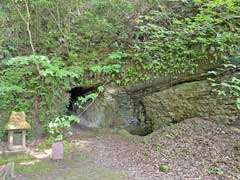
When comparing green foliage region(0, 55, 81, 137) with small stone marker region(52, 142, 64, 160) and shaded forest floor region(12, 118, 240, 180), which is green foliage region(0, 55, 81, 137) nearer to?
shaded forest floor region(12, 118, 240, 180)

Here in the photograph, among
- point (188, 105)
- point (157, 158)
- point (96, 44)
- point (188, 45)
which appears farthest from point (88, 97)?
point (188, 45)

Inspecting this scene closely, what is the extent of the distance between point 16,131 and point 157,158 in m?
2.93

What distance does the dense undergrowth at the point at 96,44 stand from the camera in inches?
214

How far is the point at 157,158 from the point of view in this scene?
4.29m

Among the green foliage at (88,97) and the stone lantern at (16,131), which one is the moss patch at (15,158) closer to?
the stone lantern at (16,131)

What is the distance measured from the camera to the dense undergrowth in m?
5.45

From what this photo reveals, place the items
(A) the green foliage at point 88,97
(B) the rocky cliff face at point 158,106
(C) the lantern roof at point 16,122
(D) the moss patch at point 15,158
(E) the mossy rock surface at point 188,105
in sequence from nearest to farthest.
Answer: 1. (D) the moss patch at point 15,158
2. (C) the lantern roof at point 16,122
3. (E) the mossy rock surface at point 188,105
4. (B) the rocky cliff face at point 158,106
5. (A) the green foliage at point 88,97

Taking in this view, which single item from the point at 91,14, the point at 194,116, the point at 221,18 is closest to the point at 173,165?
the point at 194,116

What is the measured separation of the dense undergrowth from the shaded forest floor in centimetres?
144

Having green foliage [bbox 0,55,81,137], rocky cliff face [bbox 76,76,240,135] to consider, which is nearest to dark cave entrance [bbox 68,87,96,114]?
rocky cliff face [bbox 76,76,240,135]

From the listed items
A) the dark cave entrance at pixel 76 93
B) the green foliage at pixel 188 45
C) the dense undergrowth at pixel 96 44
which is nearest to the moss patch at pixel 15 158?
the dense undergrowth at pixel 96 44

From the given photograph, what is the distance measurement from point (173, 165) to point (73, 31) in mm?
4564

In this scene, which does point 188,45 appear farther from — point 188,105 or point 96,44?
point 96,44

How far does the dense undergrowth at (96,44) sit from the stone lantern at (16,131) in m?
0.65
